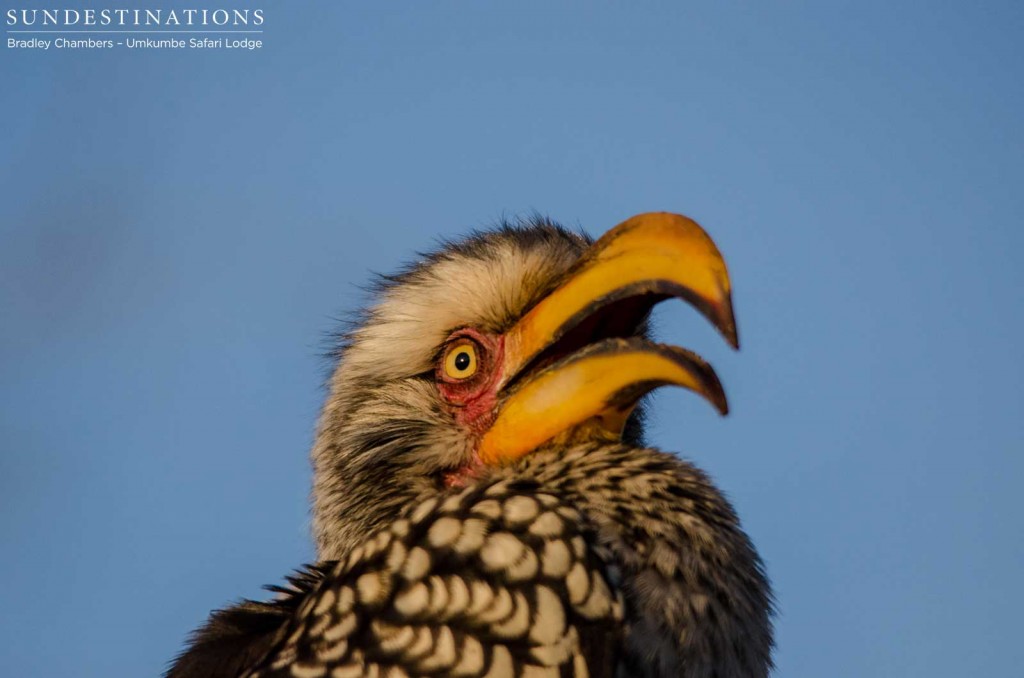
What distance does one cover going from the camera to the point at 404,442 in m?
3.63

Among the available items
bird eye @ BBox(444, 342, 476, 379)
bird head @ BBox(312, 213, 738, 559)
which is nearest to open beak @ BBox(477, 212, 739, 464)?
bird head @ BBox(312, 213, 738, 559)

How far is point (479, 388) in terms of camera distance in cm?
354

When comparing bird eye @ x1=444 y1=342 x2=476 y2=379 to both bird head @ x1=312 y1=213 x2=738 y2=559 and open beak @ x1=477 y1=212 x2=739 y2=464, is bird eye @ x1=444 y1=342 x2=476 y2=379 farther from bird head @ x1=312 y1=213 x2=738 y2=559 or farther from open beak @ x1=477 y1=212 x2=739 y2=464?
open beak @ x1=477 y1=212 x2=739 y2=464

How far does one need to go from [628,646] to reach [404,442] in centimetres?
107

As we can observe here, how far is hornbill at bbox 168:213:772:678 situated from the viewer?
9.16 ft

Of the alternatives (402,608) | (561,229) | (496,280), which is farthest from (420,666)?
(561,229)

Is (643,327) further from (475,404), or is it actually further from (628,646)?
(628,646)

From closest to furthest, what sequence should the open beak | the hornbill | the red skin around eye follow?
1. the hornbill
2. the open beak
3. the red skin around eye

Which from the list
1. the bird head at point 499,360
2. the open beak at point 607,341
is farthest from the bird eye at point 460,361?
the open beak at point 607,341

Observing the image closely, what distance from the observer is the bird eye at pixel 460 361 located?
3580 mm

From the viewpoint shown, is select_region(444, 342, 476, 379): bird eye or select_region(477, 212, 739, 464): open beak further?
select_region(444, 342, 476, 379): bird eye

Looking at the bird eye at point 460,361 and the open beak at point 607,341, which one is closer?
the open beak at point 607,341

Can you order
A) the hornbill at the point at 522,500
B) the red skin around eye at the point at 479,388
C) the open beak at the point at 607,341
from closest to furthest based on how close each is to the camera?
1. the hornbill at the point at 522,500
2. the open beak at the point at 607,341
3. the red skin around eye at the point at 479,388

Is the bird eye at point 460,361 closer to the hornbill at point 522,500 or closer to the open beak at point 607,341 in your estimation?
the hornbill at point 522,500
